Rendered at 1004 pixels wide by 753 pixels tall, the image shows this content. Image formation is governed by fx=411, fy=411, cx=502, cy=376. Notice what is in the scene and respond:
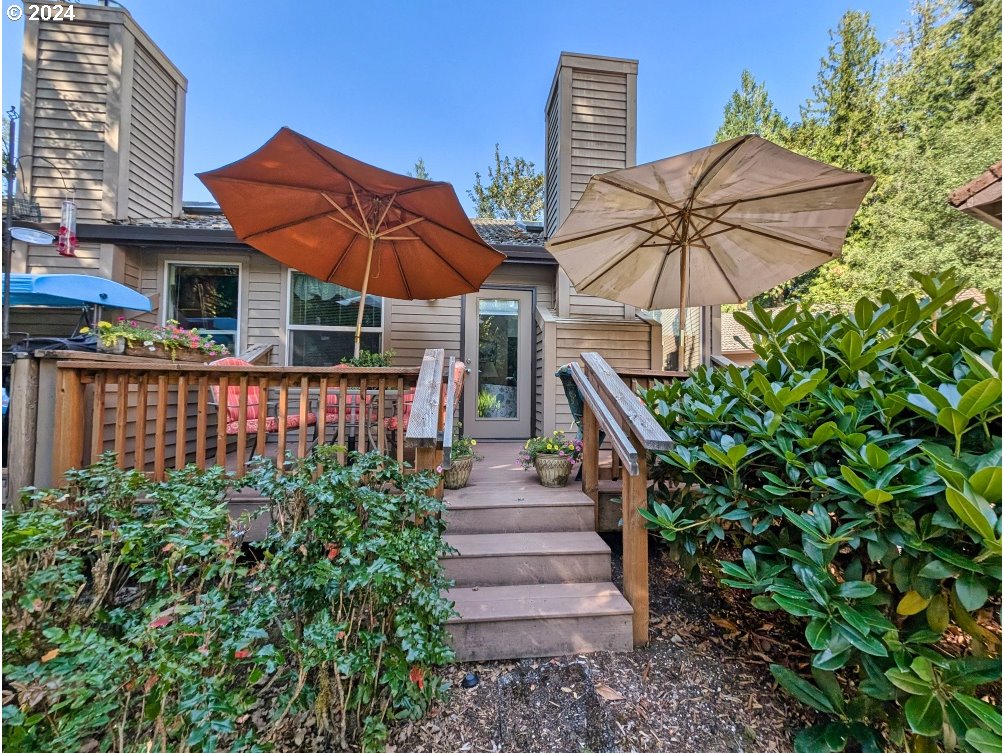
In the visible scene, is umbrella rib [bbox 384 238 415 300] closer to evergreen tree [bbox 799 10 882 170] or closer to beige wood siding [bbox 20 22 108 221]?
beige wood siding [bbox 20 22 108 221]

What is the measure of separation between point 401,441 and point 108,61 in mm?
6740

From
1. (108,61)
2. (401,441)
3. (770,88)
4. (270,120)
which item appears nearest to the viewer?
(401,441)

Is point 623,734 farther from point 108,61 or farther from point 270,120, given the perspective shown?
point 270,120

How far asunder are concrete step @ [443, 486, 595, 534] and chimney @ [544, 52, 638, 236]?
4.19 metres

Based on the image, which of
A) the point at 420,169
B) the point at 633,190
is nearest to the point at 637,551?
the point at 633,190

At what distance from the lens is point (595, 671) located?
6.15ft

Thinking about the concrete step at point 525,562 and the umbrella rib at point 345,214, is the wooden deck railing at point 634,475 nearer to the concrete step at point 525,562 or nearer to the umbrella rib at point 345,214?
the concrete step at point 525,562

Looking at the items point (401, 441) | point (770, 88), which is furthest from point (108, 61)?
point (770, 88)

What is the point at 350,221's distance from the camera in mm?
3566

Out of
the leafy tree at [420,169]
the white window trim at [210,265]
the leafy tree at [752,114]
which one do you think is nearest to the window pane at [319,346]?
the white window trim at [210,265]

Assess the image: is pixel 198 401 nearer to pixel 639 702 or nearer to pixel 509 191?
pixel 639 702

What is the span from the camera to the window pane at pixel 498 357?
219 inches

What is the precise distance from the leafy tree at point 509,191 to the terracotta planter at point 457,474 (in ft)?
52.7

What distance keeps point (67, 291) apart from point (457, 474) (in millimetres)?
4092
